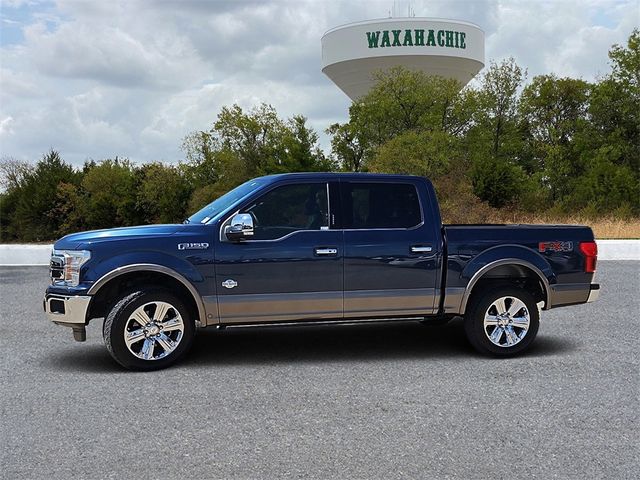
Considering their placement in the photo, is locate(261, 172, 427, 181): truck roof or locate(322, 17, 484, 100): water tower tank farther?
locate(322, 17, 484, 100): water tower tank

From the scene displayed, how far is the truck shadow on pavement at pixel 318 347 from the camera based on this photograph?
7.33 meters

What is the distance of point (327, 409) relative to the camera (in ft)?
18.3

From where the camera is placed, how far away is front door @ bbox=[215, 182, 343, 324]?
7.05 metres

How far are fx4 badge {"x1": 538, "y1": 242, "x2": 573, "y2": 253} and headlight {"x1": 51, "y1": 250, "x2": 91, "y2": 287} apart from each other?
4720mm

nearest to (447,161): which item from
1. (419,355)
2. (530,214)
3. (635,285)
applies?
(530,214)

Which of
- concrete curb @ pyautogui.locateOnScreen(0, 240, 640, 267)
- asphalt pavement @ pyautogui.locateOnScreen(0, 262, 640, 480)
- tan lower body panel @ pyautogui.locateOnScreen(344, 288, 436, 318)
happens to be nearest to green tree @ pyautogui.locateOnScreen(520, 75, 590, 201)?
concrete curb @ pyautogui.locateOnScreen(0, 240, 640, 267)

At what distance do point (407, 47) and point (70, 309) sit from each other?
42930mm

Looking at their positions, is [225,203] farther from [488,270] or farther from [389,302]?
[488,270]

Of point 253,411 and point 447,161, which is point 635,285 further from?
point 447,161

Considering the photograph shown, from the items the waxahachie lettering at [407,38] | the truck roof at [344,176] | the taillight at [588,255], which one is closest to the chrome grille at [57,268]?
the truck roof at [344,176]

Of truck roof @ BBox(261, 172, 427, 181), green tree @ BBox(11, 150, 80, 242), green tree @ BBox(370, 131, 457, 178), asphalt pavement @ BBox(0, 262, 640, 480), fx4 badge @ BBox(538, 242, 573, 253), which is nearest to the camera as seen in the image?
asphalt pavement @ BBox(0, 262, 640, 480)

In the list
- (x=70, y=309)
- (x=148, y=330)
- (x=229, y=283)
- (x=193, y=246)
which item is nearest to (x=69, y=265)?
(x=70, y=309)

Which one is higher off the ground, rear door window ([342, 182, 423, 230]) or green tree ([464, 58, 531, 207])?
green tree ([464, 58, 531, 207])

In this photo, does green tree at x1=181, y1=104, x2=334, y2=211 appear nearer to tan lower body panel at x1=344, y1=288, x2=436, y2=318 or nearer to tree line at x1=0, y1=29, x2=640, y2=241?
tree line at x1=0, y1=29, x2=640, y2=241
